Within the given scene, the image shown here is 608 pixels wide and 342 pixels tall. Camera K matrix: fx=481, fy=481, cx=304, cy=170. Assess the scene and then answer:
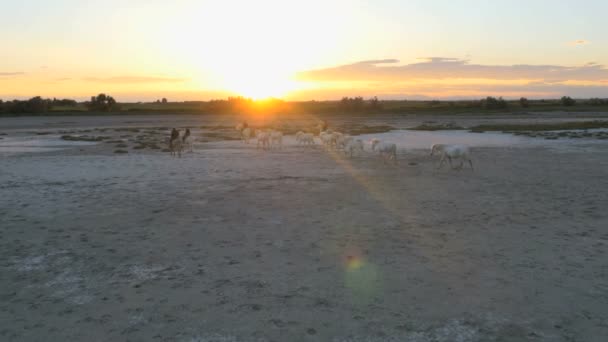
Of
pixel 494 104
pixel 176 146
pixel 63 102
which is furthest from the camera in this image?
pixel 63 102

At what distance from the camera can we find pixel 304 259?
8250mm

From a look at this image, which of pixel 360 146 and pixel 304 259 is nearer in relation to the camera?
pixel 304 259

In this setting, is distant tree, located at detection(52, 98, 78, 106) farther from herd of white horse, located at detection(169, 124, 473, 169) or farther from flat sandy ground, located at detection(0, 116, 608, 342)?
flat sandy ground, located at detection(0, 116, 608, 342)

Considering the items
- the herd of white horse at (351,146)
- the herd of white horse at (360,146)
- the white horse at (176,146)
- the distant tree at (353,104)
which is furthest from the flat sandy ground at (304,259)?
the distant tree at (353,104)

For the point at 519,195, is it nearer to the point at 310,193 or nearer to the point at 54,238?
the point at 310,193

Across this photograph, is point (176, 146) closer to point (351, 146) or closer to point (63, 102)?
point (351, 146)

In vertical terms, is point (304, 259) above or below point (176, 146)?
below

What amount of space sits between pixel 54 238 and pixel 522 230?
9473mm

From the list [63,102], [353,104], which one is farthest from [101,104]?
[353,104]

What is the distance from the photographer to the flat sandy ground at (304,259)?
232 inches

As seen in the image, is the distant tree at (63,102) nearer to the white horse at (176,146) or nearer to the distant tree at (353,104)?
the distant tree at (353,104)

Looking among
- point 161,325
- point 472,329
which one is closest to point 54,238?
point 161,325

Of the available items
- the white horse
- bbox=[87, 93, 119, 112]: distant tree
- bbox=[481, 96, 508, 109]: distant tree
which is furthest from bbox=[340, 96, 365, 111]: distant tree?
the white horse

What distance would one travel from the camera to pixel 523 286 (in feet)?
23.0
